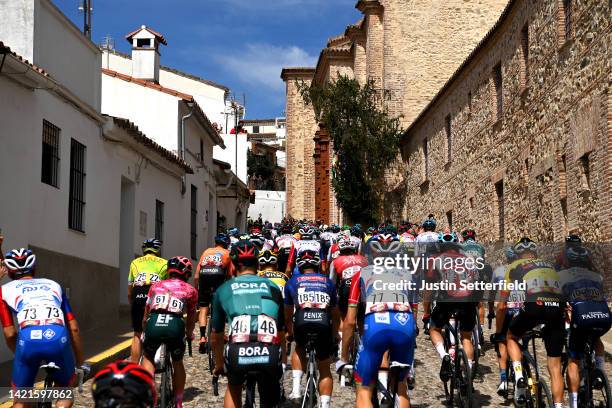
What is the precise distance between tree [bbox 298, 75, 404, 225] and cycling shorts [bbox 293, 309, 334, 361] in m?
29.0

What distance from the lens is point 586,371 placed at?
8.59 m

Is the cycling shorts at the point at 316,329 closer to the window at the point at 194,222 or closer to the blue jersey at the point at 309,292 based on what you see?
the blue jersey at the point at 309,292

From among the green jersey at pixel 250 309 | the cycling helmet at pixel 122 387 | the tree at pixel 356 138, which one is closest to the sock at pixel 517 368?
the green jersey at pixel 250 309

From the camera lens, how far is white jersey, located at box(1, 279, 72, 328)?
7.05 meters

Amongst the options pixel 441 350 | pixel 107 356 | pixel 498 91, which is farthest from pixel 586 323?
pixel 498 91

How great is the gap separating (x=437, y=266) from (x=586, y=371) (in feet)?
10.6

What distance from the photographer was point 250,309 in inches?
259

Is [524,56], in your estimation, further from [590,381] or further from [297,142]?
[297,142]

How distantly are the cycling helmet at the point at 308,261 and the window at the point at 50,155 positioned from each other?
22.6 feet

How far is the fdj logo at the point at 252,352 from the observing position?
6418 mm

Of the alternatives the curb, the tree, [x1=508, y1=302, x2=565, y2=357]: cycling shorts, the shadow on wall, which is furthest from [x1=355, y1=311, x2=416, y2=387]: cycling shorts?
the tree

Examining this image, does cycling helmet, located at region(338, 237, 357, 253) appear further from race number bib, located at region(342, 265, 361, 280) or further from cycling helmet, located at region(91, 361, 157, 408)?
cycling helmet, located at region(91, 361, 157, 408)

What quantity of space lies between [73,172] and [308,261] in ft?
27.7

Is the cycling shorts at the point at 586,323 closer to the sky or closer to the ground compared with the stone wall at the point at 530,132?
closer to the ground
